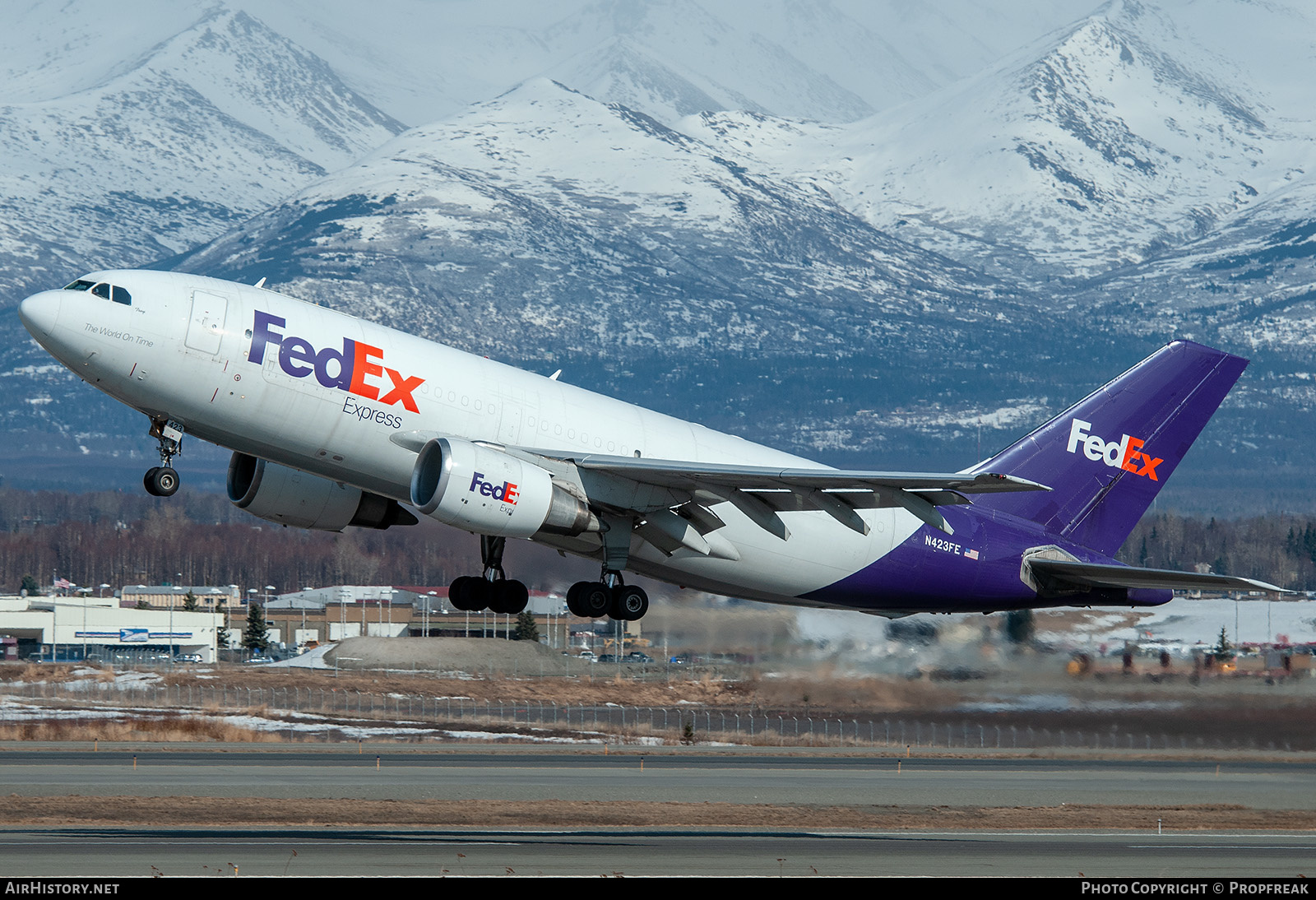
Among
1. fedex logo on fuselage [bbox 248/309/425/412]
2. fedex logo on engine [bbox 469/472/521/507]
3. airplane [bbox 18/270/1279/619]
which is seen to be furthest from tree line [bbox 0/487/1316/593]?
fedex logo on engine [bbox 469/472/521/507]

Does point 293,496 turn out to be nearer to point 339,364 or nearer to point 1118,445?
point 339,364

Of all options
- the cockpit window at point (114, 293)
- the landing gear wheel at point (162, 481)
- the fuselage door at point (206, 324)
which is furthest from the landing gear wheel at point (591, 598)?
the cockpit window at point (114, 293)

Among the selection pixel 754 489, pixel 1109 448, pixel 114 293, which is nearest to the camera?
pixel 114 293

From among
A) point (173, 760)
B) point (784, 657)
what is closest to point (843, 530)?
point (784, 657)

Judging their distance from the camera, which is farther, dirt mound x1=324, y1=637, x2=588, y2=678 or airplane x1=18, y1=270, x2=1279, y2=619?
dirt mound x1=324, y1=637, x2=588, y2=678

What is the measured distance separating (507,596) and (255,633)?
7855 cm

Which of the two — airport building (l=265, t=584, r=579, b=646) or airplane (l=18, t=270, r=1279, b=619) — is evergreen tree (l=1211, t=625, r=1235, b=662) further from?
airport building (l=265, t=584, r=579, b=646)

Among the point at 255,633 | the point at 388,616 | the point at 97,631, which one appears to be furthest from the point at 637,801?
the point at 97,631

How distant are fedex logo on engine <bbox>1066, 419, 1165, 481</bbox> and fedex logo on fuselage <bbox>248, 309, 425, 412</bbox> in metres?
17.9

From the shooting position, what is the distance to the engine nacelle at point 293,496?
38906 mm

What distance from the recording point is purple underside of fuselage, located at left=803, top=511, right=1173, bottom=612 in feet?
136

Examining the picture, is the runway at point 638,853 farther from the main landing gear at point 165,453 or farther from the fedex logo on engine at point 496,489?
the main landing gear at point 165,453

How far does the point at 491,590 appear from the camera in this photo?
131 feet
